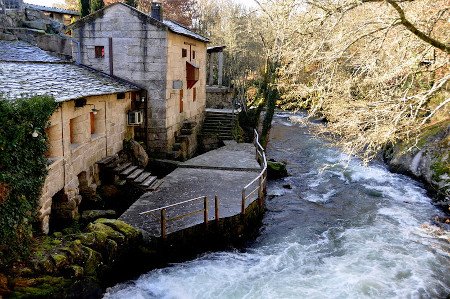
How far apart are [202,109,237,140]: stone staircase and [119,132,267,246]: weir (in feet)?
14.8

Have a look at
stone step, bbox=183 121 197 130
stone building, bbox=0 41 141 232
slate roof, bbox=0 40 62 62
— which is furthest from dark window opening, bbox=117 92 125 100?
stone step, bbox=183 121 197 130

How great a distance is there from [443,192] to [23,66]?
1607 centimetres

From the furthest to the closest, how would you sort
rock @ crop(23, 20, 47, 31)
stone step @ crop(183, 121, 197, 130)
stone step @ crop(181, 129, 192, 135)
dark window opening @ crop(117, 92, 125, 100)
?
rock @ crop(23, 20, 47, 31) → stone step @ crop(183, 121, 197, 130) → stone step @ crop(181, 129, 192, 135) → dark window opening @ crop(117, 92, 125, 100)

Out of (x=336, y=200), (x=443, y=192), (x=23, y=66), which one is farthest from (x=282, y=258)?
(x=23, y=66)

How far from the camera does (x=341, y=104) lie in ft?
38.1

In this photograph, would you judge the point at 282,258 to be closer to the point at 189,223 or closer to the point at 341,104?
the point at 189,223

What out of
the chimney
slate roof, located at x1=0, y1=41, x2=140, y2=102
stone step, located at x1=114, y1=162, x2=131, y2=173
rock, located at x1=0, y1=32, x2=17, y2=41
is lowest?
stone step, located at x1=114, y1=162, x2=131, y2=173

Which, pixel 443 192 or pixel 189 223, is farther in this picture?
pixel 443 192

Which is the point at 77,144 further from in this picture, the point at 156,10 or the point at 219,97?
the point at 219,97

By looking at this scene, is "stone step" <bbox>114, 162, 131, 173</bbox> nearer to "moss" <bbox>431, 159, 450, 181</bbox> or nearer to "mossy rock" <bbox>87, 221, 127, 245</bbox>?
"mossy rock" <bbox>87, 221, 127, 245</bbox>

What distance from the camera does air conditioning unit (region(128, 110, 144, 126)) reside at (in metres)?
15.1

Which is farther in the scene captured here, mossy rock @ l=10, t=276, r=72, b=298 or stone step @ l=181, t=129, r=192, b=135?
stone step @ l=181, t=129, r=192, b=135

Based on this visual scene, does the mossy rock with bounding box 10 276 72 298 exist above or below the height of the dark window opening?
below

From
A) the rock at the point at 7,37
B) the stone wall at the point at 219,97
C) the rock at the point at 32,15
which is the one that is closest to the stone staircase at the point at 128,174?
the rock at the point at 7,37
